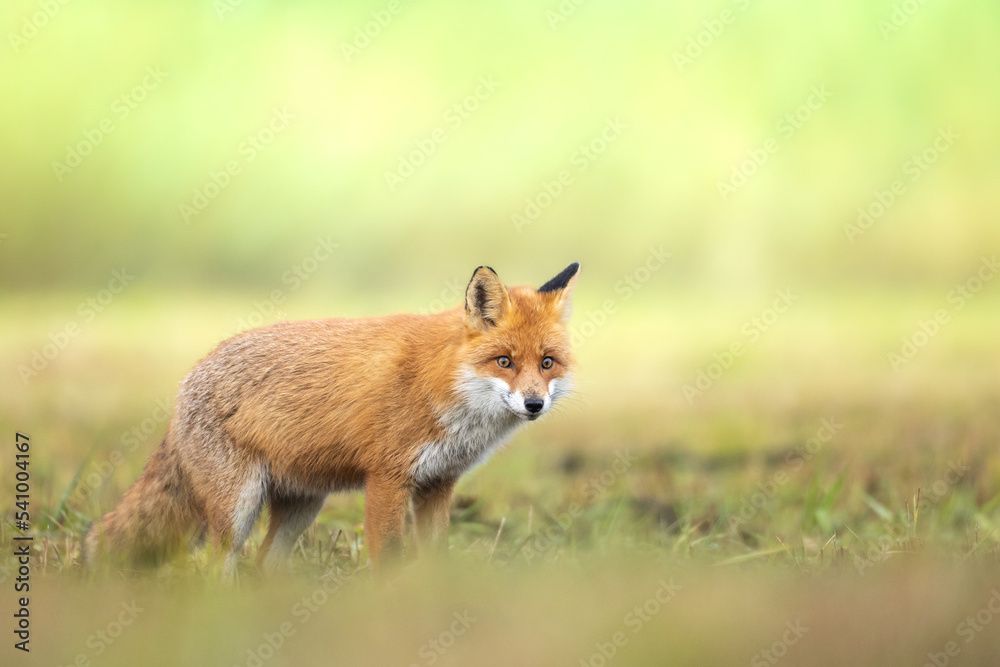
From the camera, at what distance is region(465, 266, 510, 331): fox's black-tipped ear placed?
4.17 m

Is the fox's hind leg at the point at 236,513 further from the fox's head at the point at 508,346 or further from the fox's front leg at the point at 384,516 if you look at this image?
the fox's head at the point at 508,346

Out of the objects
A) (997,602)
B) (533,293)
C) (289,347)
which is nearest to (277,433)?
(289,347)

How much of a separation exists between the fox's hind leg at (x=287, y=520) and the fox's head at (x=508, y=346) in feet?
4.34

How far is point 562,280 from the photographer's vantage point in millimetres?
4480

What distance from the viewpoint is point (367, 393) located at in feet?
14.6

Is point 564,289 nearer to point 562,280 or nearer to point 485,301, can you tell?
point 562,280

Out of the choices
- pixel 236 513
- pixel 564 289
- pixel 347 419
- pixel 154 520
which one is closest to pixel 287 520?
pixel 236 513

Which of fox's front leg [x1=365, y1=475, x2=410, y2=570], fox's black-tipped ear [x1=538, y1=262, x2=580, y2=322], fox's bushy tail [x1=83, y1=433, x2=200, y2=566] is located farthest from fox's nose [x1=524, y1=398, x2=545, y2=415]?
fox's bushy tail [x1=83, y1=433, x2=200, y2=566]

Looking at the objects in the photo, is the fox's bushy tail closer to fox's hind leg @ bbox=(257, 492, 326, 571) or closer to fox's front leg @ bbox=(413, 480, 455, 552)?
fox's hind leg @ bbox=(257, 492, 326, 571)

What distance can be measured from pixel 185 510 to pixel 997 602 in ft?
12.4

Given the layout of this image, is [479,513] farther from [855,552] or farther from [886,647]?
[886,647]

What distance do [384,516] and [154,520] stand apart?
1.34 meters

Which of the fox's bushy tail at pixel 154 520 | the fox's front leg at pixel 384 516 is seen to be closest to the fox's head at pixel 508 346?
the fox's front leg at pixel 384 516

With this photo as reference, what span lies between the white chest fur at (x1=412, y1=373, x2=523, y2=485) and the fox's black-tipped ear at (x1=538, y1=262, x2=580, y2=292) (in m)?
0.62
